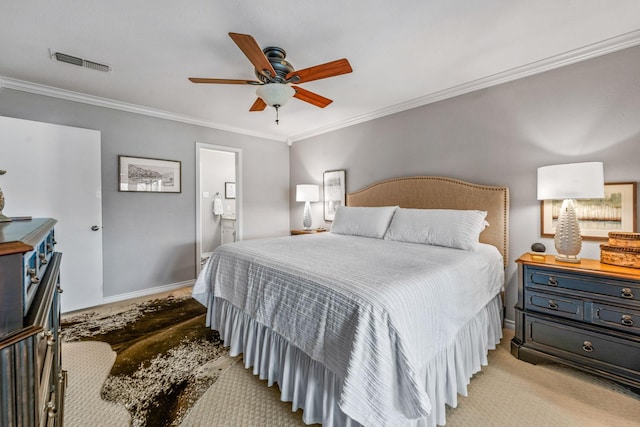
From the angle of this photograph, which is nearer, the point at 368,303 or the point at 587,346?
the point at 368,303

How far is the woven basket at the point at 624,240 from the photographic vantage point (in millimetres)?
1827

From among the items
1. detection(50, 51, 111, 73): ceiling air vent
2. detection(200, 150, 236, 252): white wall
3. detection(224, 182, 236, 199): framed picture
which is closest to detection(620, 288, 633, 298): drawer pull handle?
detection(50, 51, 111, 73): ceiling air vent

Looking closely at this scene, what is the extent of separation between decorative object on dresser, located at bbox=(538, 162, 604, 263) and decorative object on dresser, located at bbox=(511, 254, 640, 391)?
5.7 inches

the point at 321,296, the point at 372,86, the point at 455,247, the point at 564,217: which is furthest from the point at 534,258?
the point at 372,86

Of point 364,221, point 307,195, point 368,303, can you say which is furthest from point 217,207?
point 368,303

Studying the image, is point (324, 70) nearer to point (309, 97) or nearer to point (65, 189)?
point (309, 97)

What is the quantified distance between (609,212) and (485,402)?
5.92ft

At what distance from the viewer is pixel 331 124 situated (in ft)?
13.9

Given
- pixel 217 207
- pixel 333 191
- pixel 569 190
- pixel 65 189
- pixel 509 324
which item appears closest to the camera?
pixel 569 190

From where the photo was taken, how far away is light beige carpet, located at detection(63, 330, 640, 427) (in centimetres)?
152

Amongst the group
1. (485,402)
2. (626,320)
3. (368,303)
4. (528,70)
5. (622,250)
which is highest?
(528,70)

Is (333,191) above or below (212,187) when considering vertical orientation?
below

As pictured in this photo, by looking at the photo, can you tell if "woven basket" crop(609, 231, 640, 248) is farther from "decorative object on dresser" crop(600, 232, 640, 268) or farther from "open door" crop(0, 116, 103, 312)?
"open door" crop(0, 116, 103, 312)

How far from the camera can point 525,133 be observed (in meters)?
2.53
